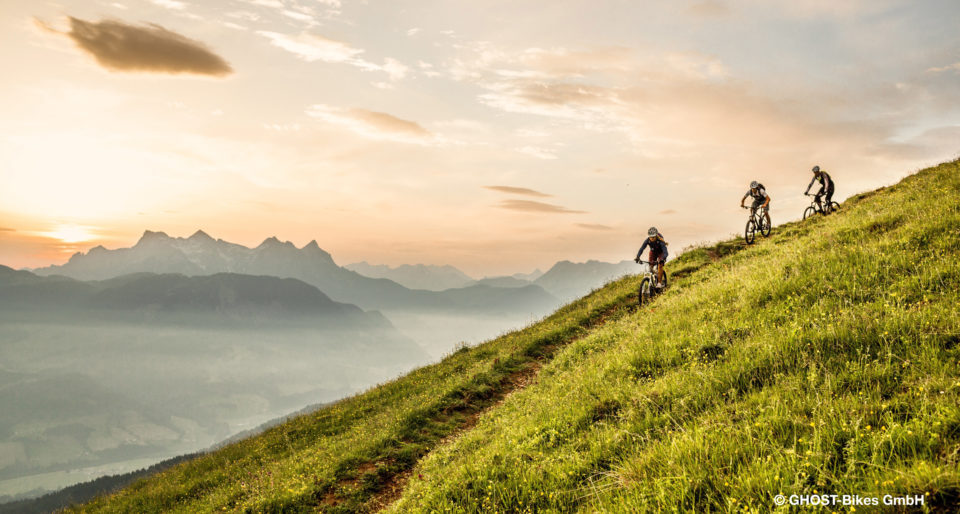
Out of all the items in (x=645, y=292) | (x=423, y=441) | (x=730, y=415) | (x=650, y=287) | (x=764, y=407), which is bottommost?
(x=423, y=441)

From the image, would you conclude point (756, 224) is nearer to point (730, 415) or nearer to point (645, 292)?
point (645, 292)

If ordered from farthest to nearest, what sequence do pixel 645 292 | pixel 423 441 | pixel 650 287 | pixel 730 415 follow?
pixel 645 292, pixel 650 287, pixel 423 441, pixel 730 415

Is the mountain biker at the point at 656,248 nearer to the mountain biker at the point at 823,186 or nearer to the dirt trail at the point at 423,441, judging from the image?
the dirt trail at the point at 423,441

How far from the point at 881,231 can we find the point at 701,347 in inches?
328

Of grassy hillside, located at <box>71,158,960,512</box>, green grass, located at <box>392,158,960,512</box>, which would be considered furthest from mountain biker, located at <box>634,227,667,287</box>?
green grass, located at <box>392,158,960,512</box>

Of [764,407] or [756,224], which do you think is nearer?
[764,407]

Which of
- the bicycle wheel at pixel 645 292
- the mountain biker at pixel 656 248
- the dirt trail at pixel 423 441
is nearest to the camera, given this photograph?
the dirt trail at pixel 423 441

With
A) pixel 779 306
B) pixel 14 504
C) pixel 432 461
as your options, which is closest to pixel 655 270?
pixel 779 306

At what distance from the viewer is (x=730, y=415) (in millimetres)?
5684

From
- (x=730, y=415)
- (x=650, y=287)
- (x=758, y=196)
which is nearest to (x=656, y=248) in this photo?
(x=650, y=287)

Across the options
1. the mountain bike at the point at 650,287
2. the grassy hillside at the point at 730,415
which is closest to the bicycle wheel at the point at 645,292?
the mountain bike at the point at 650,287

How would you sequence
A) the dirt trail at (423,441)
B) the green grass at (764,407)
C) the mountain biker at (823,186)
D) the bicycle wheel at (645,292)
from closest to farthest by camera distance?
the green grass at (764,407)
the dirt trail at (423,441)
the bicycle wheel at (645,292)
the mountain biker at (823,186)

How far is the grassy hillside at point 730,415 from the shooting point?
4367 millimetres

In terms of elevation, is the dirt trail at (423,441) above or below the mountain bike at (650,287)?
below
